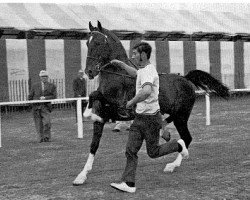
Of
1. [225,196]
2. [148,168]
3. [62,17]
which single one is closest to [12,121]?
[62,17]

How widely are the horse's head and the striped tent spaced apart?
45.0ft

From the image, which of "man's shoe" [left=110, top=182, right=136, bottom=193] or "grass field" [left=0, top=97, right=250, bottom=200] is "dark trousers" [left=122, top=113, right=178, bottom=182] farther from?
"grass field" [left=0, top=97, right=250, bottom=200]

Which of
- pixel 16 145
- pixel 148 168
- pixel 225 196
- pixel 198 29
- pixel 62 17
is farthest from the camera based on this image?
pixel 198 29

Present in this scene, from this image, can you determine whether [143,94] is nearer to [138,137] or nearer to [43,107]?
[138,137]

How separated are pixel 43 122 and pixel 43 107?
0.43 metres

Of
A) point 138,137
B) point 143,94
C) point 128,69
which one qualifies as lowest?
point 138,137

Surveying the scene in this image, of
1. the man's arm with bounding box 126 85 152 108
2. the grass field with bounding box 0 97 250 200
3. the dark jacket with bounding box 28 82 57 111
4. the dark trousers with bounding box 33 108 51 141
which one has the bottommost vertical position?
the grass field with bounding box 0 97 250 200

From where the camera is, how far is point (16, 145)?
445 inches

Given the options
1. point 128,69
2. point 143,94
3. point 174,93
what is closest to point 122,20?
point 174,93

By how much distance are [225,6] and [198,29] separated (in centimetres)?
690

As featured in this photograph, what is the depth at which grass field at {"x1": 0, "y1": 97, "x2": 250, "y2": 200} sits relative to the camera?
6152 mm

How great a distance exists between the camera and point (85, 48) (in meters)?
23.1

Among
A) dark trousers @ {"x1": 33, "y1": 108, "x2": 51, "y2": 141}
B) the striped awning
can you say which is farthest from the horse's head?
the striped awning

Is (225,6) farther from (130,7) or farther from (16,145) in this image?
(16,145)
